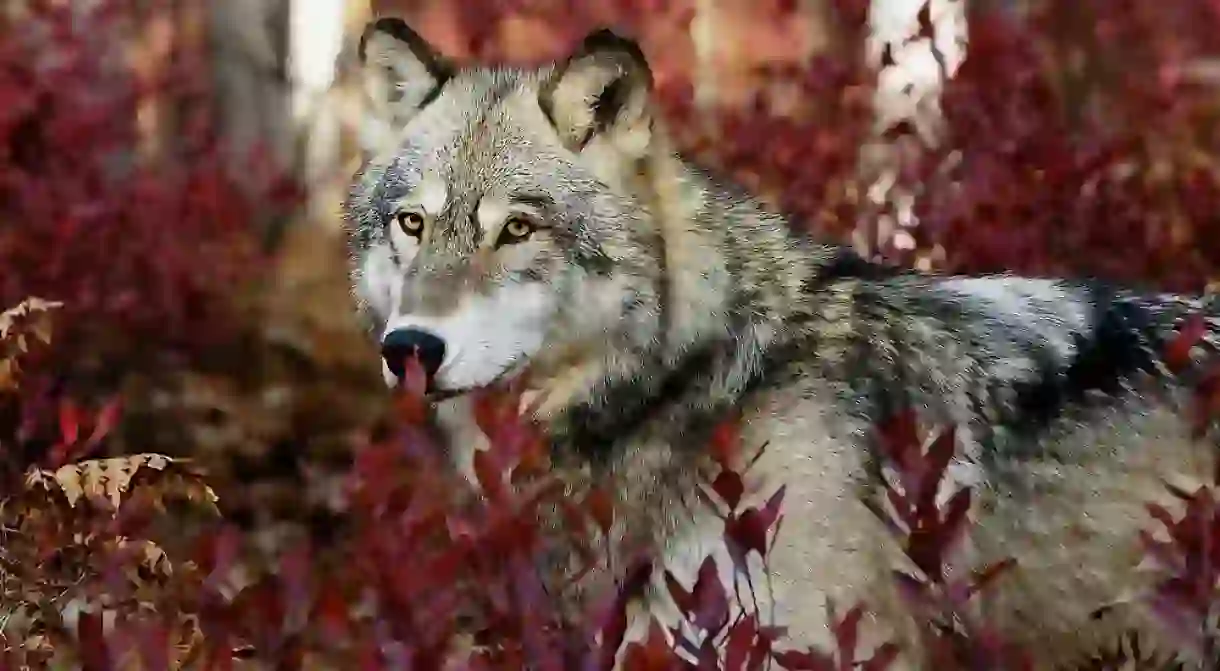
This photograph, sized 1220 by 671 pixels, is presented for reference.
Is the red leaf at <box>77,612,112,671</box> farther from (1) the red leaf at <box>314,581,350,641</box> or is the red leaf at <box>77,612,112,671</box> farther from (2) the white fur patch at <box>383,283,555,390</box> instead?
(2) the white fur patch at <box>383,283,555,390</box>

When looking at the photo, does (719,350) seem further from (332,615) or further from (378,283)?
(332,615)

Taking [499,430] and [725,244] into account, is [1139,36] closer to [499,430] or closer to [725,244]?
[725,244]

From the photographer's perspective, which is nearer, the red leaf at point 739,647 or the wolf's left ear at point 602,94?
the red leaf at point 739,647

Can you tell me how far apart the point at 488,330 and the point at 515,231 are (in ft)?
0.76

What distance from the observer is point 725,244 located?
2.72 m

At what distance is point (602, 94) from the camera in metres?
2.66

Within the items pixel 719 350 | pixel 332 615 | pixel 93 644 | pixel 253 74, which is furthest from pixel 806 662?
pixel 253 74

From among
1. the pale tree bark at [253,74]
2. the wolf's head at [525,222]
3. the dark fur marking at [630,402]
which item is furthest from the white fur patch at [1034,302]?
the pale tree bark at [253,74]

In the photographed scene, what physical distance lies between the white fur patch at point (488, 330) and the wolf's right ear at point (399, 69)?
2.03 feet

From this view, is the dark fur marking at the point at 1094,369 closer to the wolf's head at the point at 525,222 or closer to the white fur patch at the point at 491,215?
the wolf's head at the point at 525,222

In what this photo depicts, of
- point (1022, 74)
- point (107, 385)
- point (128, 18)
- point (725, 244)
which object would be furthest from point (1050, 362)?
point (128, 18)

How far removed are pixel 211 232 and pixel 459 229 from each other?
8.56ft

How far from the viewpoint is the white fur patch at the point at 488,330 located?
240cm

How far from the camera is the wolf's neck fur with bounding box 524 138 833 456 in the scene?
103 inches
